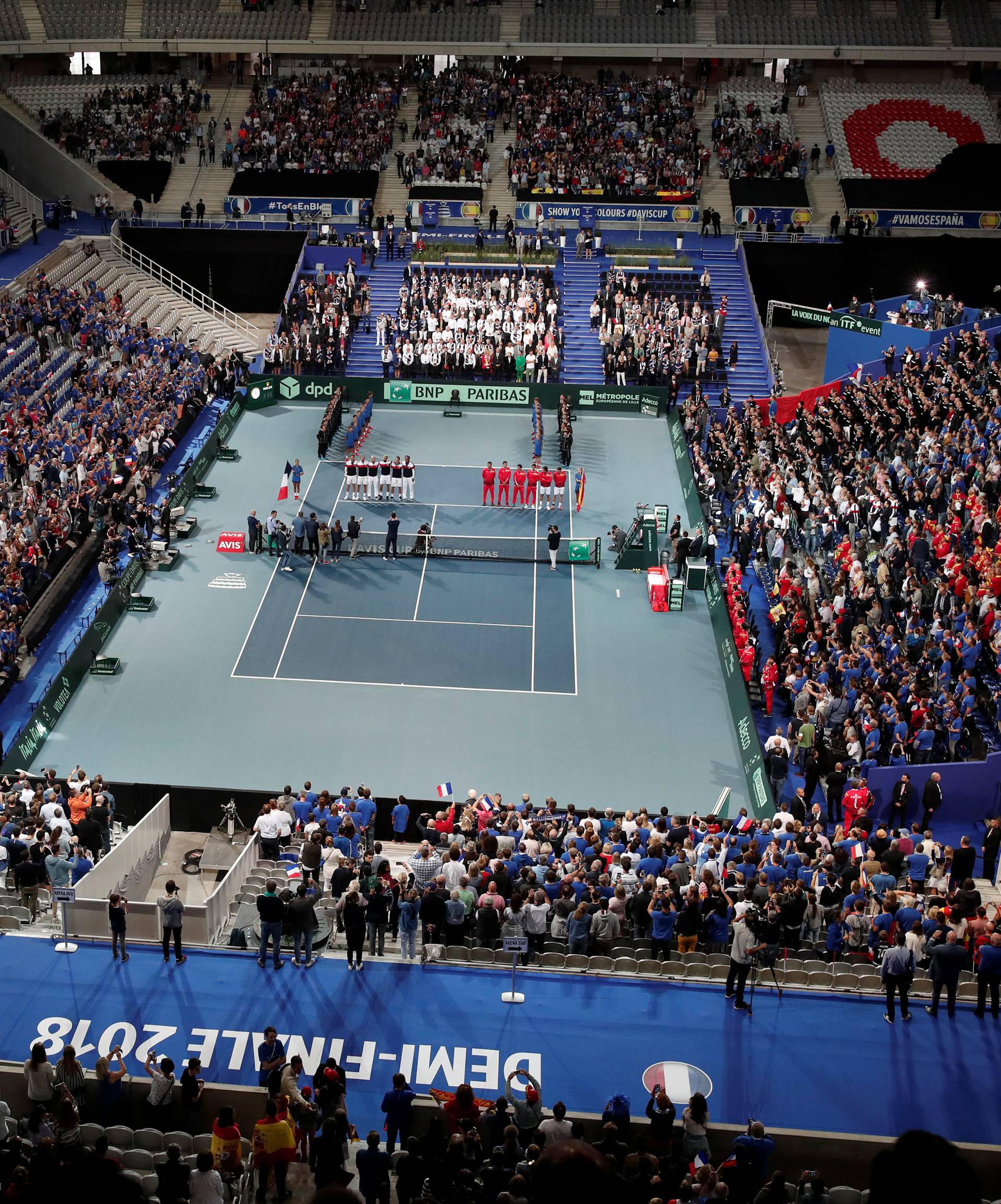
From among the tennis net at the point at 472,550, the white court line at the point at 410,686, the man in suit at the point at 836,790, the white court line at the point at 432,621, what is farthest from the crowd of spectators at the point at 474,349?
the man in suit at the point at 836,790

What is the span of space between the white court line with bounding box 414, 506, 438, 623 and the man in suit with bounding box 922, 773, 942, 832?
45.0 feet

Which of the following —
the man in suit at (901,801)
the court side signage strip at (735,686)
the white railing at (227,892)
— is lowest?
the white railing at (227,892)

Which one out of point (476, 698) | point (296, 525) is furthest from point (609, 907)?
point (296, 525)

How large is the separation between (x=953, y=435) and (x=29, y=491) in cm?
2326

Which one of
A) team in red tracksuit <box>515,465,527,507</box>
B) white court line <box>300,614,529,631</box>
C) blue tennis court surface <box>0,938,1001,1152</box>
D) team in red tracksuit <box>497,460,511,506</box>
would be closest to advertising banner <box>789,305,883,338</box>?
team in red tracksuit <box>515,465,527,507</box>

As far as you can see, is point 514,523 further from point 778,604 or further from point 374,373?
point 374,373

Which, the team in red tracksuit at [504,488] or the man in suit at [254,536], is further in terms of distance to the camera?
the team in red tracksuit at [504,488]

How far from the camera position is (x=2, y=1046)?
16.3 m

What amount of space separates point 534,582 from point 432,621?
11.9 ft

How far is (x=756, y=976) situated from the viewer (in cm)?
1786

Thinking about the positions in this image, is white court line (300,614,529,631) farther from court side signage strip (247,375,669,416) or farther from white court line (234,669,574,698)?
court side signage strip (247,375,669,416)

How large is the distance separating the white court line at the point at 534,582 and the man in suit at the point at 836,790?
25.8 ft

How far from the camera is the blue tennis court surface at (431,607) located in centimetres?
3034

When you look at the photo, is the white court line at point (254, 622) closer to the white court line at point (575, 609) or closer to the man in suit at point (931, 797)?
the white court line at point (575, 609)
